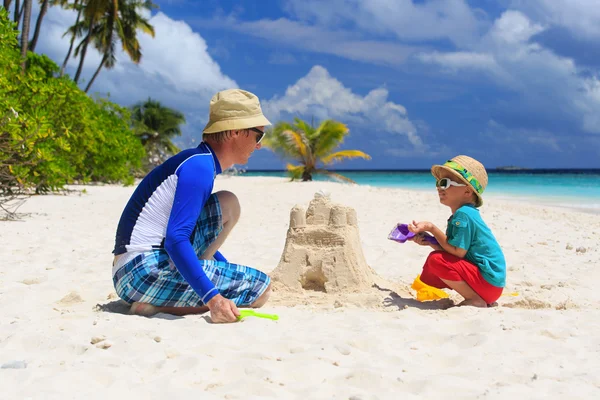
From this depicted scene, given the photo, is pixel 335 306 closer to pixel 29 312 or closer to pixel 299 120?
pixel 29 312

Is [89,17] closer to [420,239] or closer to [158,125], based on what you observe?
[158,125]

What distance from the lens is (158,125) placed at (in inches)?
1224

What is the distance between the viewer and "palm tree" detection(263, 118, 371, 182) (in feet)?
63.2

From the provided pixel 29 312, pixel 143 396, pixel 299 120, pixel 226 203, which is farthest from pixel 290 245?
pixel 299 120

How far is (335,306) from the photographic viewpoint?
3436 millimetres

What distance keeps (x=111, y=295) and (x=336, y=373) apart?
207cm

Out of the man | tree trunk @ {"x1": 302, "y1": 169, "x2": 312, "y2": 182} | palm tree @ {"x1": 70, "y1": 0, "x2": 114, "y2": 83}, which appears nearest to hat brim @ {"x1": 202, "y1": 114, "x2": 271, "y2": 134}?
the man

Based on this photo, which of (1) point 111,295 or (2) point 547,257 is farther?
(2) point 547,257

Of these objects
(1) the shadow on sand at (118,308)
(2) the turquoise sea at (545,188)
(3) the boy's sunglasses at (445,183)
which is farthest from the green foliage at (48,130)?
(2) the turquoise sea at (545,188)

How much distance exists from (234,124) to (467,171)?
1.59m

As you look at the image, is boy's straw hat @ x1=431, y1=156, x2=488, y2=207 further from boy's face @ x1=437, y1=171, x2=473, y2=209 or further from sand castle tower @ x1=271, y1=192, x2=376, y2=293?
sand castle tower @ x1=271, y1=192, x2=376, y2=293

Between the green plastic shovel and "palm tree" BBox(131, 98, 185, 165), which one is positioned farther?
"palm tree" BBox(131, 98, 185, 165)

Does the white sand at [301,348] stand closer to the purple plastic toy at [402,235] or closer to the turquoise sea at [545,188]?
the purple plastic toy at [402,235]

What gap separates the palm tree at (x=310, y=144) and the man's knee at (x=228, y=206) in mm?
16020
